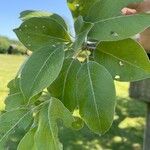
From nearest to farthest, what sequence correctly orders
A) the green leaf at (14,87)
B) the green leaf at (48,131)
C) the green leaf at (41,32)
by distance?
1. the green leaf at (48,131)
2. the green leaf at (41,32)
3. the green leaf at (14,87)

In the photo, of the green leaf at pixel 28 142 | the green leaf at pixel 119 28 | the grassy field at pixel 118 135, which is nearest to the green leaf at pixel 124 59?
the green leaf at pixel 119 28

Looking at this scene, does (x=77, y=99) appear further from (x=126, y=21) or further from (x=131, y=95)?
(x=131, y=95)

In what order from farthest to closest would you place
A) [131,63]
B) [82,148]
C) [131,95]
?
[82,148] → [131,95] → [131,63]

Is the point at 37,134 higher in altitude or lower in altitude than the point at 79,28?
lower

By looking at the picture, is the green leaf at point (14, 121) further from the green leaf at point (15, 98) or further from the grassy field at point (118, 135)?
the grassy field at point (118, 135)

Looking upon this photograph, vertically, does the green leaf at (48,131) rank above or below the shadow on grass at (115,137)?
above

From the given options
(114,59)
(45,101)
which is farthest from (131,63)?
(45,101)

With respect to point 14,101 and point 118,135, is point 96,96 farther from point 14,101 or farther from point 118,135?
point 118,135
